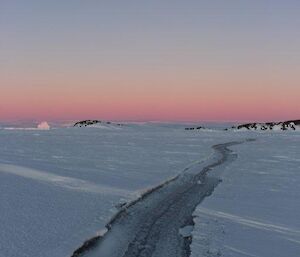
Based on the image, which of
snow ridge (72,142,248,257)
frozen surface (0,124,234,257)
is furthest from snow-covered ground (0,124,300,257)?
snow ridge (72,142,248,257)

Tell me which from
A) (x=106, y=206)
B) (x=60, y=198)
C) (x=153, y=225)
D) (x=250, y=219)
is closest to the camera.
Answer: (x=153, y=225)

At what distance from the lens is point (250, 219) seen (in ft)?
49.7

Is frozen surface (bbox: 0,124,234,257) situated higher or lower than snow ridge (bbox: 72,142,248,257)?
higher

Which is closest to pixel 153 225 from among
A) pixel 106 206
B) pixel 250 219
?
pixel 106 206

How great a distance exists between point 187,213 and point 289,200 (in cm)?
479

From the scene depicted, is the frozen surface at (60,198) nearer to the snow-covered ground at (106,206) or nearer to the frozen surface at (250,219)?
the snow-covered ground at (106,206)

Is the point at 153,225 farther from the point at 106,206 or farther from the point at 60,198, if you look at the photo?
the point at 60,198

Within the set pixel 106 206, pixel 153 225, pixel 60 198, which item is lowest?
pixel 153 225

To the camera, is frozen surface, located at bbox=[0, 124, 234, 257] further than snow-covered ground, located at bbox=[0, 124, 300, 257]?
No

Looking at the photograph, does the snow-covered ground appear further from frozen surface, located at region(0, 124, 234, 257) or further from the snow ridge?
the snow ridge

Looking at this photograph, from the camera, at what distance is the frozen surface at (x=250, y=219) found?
38.5 feet

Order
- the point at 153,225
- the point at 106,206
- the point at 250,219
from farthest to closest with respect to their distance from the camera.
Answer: the point at 106,206 < the point at 250,219 < the point at 153,225

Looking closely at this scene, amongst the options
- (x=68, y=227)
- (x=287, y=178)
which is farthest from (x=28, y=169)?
(x=287, y=178)

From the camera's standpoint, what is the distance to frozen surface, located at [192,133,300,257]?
11727 millimetres
